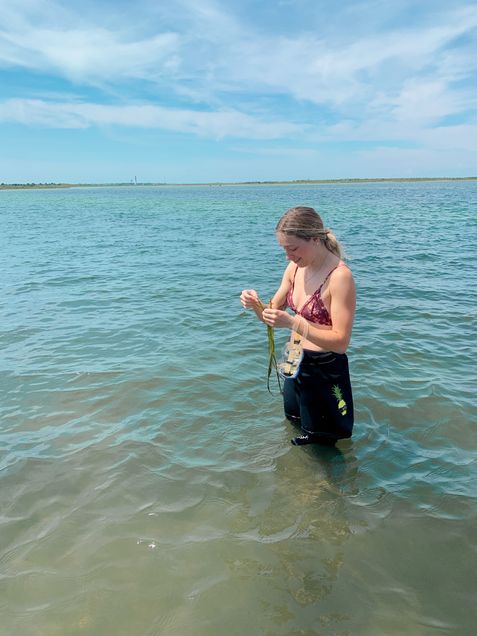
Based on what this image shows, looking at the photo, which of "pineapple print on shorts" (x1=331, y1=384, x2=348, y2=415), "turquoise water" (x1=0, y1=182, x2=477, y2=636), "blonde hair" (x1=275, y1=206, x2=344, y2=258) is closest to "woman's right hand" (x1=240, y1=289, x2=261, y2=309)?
"blonde hair" (x1=275, y1=206, x2=344, y2=258)

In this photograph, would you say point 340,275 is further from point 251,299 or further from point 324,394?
point 324,394

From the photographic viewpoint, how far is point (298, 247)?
396 cm

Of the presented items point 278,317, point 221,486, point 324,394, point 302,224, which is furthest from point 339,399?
point 302,224

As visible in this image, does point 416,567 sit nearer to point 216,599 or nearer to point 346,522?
point 346,522

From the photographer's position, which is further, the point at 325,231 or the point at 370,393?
the point at 370,393

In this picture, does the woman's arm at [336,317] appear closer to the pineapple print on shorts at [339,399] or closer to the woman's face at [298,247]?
the woman's face at [298,247]

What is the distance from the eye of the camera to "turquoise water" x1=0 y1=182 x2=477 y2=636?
3.24 meters

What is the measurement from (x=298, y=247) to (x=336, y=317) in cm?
68

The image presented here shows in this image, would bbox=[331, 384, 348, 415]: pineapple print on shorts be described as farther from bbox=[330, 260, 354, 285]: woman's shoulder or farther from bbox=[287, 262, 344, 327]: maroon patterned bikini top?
bbox=[330, 260, 354, 285]: woman's shoulder

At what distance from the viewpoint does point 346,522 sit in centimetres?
409

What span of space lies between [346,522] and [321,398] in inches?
43.6

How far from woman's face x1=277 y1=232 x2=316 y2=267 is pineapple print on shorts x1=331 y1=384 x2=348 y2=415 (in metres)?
1.23

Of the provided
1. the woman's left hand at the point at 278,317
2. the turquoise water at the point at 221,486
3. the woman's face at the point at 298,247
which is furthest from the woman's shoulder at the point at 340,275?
the turquoise water at the point at 221,486

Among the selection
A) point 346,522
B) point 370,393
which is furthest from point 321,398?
point 370,393
